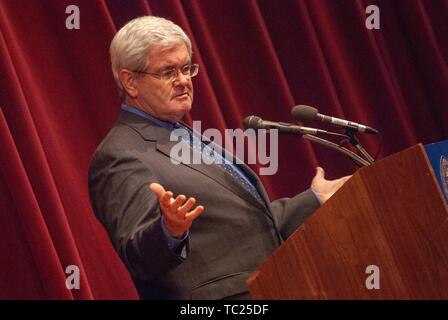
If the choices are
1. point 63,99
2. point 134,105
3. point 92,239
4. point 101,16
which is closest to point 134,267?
point 134,105

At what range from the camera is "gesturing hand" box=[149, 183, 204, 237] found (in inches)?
52.9

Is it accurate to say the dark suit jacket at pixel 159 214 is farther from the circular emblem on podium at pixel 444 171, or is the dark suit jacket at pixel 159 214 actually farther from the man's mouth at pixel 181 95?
the circular emblem on podium at pixel 444 171

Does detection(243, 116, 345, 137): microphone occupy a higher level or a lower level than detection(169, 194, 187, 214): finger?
higher

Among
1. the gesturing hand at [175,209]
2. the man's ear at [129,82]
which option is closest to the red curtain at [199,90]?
the man's ear at [129,82]

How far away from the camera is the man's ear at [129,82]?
6.01 ft

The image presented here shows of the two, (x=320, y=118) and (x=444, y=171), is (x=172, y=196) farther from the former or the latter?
(x=444, y=171)

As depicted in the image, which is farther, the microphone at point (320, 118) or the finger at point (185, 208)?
the microphone at point (320, 118)

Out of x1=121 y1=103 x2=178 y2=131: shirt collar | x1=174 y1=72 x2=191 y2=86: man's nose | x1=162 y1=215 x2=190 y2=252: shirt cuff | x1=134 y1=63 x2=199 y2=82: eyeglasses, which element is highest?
x1=134 y1=63 x2=199 y2=82: eyeglasses

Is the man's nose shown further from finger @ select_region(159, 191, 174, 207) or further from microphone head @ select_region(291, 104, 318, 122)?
finger @ select_region(159, 191, 174, 207)

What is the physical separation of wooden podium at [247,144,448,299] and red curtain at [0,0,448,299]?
886 mm

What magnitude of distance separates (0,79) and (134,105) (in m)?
0.47

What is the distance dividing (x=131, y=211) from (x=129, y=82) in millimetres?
395

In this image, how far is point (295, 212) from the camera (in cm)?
192

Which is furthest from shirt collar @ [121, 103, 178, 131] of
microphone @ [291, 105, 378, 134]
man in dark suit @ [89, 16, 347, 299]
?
microphone @ [291, 105, 378, 134]
